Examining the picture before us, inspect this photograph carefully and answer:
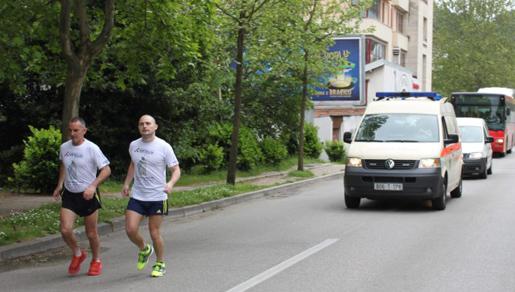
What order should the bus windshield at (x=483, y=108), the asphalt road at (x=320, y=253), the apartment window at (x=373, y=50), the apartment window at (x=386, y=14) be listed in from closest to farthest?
the asphalt road at (x=320, y=253) < the bus windshield at (x=483, y=108) < the apartment window at (x=373, y=50) < the apartment window at (x=386, y=14)

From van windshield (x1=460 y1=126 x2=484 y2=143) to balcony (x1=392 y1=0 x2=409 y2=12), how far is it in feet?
113

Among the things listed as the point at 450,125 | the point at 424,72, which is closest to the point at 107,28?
the point at 450,125

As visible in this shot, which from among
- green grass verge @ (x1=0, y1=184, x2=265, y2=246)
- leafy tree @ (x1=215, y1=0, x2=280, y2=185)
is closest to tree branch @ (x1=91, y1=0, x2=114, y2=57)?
green grass verge @ (x1=0, y1=184, x2=265, y2=246)

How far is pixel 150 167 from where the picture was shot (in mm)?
8188

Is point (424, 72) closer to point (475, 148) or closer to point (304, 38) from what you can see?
point (475, 148)

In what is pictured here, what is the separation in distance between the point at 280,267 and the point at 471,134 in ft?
55.7

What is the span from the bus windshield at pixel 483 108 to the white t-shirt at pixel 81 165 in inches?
Answer: 1293

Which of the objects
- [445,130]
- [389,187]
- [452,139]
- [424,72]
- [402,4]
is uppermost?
[402,4]

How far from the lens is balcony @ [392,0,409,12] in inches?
2281

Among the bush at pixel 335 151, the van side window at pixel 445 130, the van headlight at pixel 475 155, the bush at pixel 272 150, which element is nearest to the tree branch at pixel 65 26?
the van side window at pixel 445 130

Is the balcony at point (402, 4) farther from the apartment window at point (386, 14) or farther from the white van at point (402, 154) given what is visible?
the white van at point (402, 154)

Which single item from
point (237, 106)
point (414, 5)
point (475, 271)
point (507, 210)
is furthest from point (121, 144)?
point (414, 5)

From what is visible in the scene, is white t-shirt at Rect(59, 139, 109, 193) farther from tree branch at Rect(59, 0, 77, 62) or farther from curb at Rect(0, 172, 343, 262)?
tree branch at Rect(59, 0, 77, 62)

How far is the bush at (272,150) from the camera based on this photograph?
25891 mm
